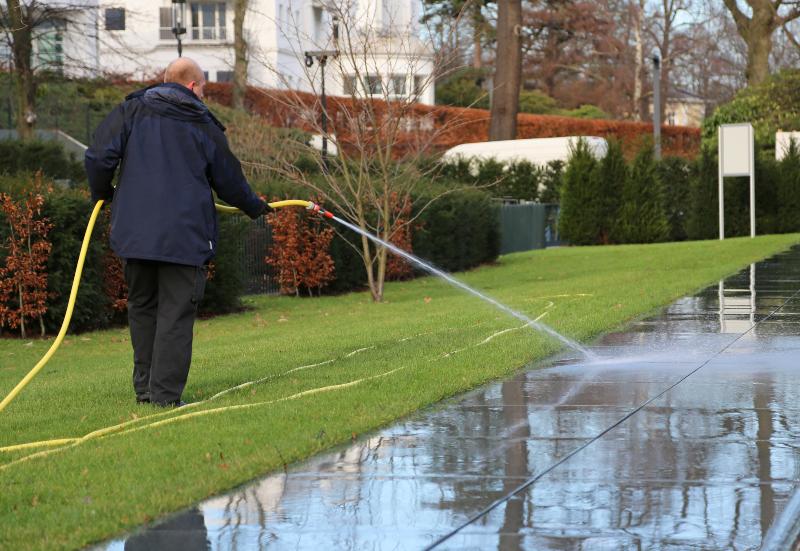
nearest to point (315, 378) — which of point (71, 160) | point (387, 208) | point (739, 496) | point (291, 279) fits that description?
point (739, 496)

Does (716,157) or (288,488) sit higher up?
(716,157)

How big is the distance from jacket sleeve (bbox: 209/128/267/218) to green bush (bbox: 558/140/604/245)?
2943cm

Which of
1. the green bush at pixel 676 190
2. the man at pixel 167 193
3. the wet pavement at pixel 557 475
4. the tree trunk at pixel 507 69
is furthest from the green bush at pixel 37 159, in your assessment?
the wet pavement at pixel 557 475

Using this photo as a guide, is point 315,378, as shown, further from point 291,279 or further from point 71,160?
point 71,160

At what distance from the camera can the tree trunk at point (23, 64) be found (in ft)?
91.2

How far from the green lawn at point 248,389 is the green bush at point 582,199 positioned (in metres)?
17.7

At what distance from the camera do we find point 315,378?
353 inches

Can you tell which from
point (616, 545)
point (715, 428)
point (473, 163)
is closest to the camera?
point (616, 545)

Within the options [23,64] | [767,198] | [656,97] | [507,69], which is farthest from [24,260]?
[656,97]

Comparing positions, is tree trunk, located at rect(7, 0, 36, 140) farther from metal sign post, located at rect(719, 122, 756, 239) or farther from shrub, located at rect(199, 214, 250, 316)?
metal sign post, located at rect(719, 122, 756, 239)

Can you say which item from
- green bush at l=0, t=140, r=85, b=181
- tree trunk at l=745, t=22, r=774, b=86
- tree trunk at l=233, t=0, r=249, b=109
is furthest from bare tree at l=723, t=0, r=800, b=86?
green bush at l=0, t=140, r=85, b=181

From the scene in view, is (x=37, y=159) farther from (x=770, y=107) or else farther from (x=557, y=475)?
(x=557, y=475)

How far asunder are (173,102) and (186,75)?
257 mm

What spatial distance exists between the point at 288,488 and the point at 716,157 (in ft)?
110
